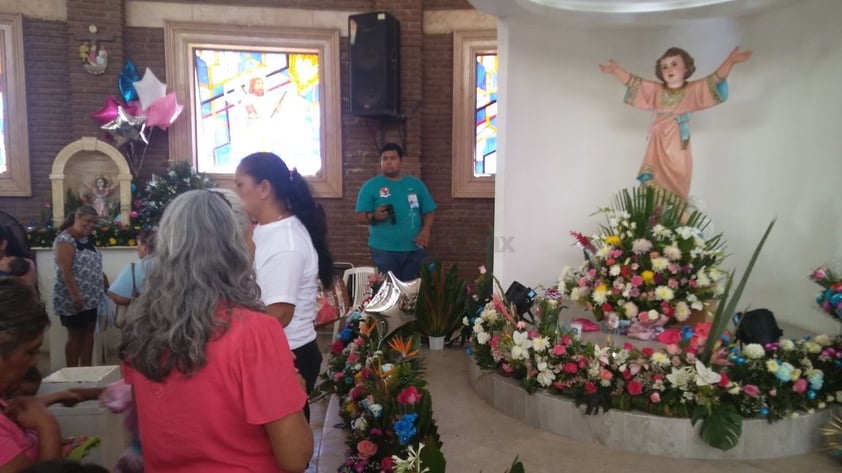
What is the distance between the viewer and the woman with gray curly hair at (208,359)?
3.77 feet

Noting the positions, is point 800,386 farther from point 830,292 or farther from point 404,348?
point 404,348

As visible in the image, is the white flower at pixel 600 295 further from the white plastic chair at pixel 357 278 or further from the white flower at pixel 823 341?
the white plastic chair at pixel 357 278

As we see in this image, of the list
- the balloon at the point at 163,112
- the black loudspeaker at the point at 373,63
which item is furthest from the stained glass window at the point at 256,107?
the black loudspeaker at the point at 373,63

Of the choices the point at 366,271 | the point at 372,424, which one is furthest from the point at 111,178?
the point at 372,424

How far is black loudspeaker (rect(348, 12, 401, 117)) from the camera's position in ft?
21.4

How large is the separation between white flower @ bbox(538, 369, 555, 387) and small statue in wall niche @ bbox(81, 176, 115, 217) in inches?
222

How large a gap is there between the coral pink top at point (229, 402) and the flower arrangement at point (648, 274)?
2.60 metres

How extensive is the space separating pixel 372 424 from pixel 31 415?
1.28m

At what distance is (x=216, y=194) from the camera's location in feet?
4.30

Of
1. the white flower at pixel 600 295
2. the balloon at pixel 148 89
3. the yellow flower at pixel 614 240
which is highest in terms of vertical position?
the balloon at pixel 148 89

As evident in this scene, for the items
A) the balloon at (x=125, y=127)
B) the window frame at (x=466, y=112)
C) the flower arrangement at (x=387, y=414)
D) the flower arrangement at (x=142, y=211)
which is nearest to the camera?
the flower arrangement at (x=387, y=414)

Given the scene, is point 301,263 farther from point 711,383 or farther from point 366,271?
point 366,271

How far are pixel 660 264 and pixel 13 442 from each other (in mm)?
3109

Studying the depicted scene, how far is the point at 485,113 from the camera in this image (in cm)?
729
